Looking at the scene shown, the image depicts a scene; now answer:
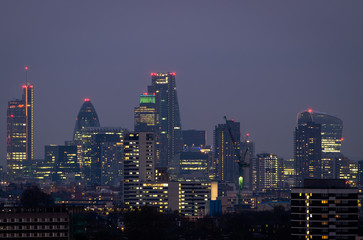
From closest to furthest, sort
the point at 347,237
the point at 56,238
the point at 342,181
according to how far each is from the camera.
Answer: the point at 56,238 → the point at 347,237 → the point at 342,181

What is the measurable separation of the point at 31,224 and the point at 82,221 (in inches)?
589

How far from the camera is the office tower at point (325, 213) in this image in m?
180

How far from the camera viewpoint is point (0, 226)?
559 feet

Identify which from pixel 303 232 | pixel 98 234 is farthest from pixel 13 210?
pixel 303 232

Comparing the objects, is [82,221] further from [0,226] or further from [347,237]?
[347,237]

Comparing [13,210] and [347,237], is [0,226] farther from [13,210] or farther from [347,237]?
[347,237]

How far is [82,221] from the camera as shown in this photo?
184 m

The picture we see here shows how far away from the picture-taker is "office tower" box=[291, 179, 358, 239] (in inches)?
7096

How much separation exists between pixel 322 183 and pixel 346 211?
23.1 ft

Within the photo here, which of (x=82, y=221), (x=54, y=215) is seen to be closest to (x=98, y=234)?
(x=82, y=221)

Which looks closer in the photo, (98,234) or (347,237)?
(347,237)

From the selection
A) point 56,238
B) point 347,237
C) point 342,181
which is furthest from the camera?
point 342,181

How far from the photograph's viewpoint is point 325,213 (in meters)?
181

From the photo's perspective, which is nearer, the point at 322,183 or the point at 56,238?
the point at 56,238
